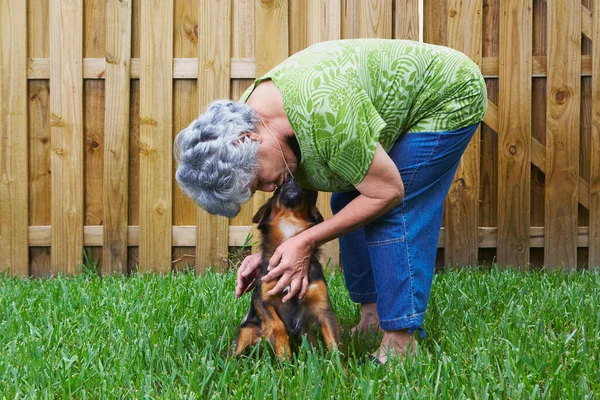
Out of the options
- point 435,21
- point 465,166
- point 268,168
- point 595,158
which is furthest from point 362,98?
point 595,158

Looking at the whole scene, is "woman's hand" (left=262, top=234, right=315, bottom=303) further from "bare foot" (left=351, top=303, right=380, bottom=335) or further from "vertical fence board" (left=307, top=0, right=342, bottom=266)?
"vertical fence board" (left=307, top=0, right=342, bottom=266)

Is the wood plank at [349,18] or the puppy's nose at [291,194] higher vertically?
the wood plank at [349,18]

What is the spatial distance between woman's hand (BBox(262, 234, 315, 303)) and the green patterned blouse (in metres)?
0.28

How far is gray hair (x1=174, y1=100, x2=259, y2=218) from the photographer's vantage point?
249 centimetres

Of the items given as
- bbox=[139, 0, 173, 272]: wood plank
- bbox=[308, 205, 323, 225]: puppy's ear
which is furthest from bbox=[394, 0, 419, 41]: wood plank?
bbox=[308, 205, 323, 225]: puppy's ear

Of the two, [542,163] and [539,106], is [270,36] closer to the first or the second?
[539,106]

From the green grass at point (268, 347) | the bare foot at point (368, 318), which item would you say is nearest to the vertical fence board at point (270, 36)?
the green grass at point (268, 347)

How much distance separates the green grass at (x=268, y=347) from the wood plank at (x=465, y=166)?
0.56 m

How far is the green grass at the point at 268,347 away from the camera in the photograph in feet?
7.69

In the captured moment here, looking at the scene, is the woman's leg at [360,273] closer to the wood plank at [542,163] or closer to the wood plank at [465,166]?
the wood plank at [465,166]

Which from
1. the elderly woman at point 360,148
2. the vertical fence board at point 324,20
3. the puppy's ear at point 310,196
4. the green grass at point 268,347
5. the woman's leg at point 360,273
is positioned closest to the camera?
the green grass at point 268,347

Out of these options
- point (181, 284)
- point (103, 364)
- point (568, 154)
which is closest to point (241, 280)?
point (103, 364)

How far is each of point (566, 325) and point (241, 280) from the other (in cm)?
138

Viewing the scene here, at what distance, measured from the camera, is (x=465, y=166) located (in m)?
4.55
